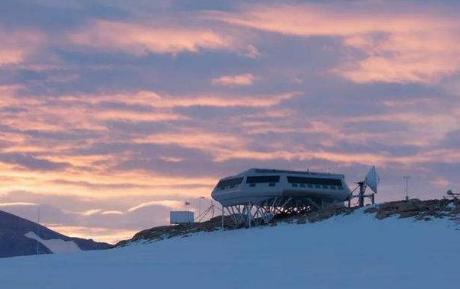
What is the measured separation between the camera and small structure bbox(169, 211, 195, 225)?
12525 centimetres

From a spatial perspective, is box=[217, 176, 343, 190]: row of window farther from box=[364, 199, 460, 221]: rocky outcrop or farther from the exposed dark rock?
box=[364, 199, 460, 221]: rocky outcrop

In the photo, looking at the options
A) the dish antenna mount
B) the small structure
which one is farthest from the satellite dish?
the small structure

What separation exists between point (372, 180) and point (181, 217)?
114ft

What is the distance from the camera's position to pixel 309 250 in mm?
70500

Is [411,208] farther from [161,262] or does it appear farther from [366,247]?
[161,262]

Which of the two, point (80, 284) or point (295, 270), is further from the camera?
point (295, 270)

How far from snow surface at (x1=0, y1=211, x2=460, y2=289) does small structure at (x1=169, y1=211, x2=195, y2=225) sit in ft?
117

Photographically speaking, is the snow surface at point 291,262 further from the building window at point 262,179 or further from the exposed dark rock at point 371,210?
the building window at point 262,179

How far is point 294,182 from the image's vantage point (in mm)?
99688

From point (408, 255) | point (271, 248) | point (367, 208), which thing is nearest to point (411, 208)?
point (367, 208)

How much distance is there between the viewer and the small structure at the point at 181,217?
125 meters

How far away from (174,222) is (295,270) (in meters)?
70.8

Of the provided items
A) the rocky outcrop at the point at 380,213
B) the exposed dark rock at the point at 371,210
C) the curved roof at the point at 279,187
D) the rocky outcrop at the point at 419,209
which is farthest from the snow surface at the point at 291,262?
the curved roof at the point at 279,187

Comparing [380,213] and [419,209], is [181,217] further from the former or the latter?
[419,209]
